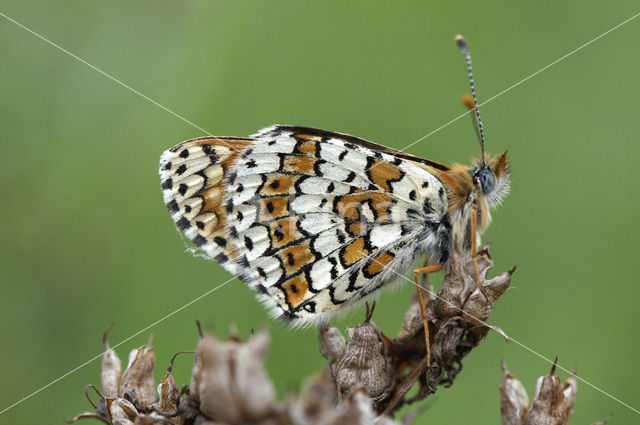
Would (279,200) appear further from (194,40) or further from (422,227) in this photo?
(194,40)

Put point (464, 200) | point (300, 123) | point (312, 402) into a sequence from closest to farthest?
point (312, 402), point (464, 200), point (300, 123)

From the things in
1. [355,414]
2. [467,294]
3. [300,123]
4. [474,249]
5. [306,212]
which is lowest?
[355,414]

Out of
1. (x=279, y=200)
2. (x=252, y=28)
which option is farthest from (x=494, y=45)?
(x=279, y=200)

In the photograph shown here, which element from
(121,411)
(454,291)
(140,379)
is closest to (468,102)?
(454,291)

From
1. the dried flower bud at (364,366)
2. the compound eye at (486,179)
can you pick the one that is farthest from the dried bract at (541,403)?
the compound eye at (486,179)

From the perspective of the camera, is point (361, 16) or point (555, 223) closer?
point (555, 223)

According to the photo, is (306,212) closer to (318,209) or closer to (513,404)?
(318,209)
